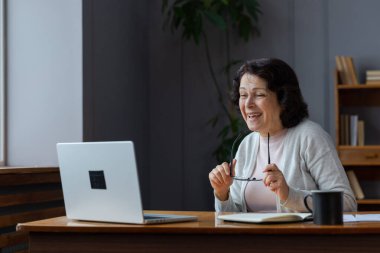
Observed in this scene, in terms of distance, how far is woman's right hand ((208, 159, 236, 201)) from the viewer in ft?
8.03

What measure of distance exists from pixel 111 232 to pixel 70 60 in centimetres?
211

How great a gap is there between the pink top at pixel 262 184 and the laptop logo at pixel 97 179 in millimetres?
741

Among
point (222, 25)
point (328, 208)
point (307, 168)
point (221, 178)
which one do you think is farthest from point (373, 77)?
point (328, 208)

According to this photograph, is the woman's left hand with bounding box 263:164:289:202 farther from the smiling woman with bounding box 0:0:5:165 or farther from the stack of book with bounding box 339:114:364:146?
the stack of book with bounding box 339:114:364:146

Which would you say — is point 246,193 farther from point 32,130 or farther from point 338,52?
point 338,52

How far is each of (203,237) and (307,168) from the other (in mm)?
754

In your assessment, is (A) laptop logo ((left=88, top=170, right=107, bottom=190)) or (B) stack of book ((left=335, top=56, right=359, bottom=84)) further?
(B) stack of book ((left=335, top=56, right=359, bottom=84))

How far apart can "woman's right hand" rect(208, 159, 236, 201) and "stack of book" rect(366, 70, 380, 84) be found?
2.40 metres

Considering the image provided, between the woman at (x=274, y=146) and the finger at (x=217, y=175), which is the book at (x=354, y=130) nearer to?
the woman at (x=274, y=146)

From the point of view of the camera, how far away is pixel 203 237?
201 cm

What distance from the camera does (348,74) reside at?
4.70 m

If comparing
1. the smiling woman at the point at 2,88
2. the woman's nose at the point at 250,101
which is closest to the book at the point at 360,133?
the woman's nose at the point at 250,101

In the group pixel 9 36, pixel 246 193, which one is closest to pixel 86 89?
pixel 9 36

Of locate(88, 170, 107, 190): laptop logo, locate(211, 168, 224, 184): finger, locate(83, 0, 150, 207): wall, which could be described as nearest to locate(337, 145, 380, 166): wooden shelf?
locate(83, 0, 150, 207): wall
